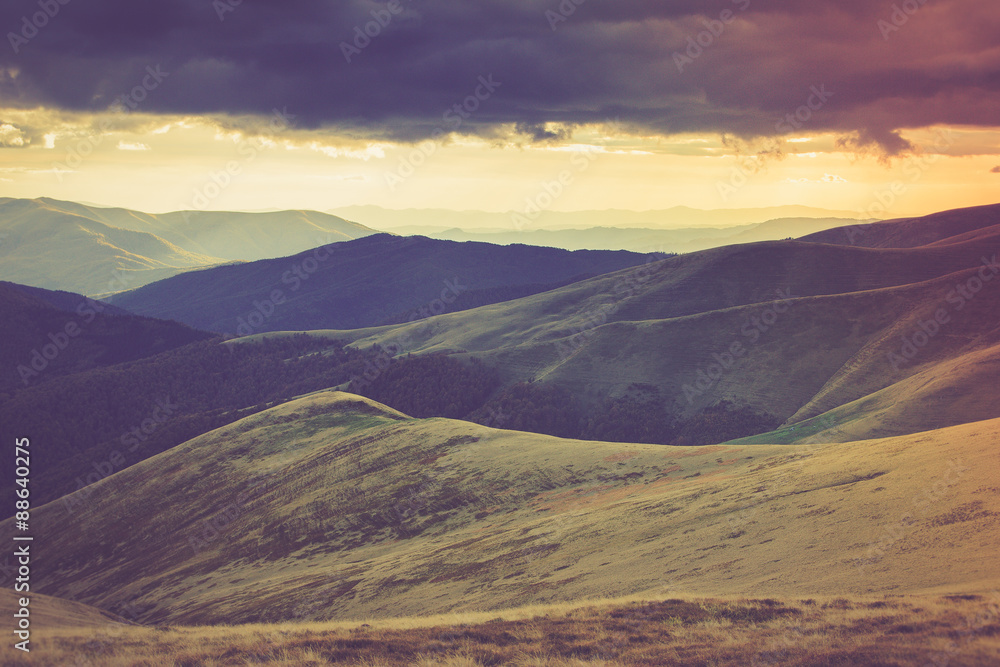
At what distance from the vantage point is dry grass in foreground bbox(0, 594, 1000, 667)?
1864cm

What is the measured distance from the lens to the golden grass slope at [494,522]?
29.2m

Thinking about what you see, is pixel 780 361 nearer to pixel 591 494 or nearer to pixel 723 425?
pixel 723 425

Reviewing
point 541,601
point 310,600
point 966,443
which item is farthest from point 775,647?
point 310,600

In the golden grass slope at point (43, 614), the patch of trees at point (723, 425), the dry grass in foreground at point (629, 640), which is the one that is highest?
the dry grass in foreground at point (629, 640)

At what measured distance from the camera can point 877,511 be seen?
3153cm

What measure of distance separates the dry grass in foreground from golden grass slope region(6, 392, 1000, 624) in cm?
396

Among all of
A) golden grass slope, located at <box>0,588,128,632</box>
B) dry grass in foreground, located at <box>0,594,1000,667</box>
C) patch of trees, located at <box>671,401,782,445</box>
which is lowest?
patch of trees, located at <box>671,401,782,445</box>

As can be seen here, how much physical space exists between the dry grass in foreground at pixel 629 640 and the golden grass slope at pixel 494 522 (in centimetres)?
396

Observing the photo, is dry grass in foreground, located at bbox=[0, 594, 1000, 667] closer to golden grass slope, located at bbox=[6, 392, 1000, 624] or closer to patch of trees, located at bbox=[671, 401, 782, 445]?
golden grass slope, located at bbox=[6, 392, 1000, 624]

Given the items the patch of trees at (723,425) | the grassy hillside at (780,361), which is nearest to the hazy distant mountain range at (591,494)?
the patch of trees at (723,425)

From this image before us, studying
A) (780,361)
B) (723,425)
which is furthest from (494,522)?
(780,361)

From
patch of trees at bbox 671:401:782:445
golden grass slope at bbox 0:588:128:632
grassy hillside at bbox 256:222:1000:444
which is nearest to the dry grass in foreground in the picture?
golden grass slope at bbox 0:588:128:632

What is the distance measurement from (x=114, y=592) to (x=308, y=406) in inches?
1956

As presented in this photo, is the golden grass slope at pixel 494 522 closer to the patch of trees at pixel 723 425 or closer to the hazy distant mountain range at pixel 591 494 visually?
the hazy distant mountain range at pixel 591 494
